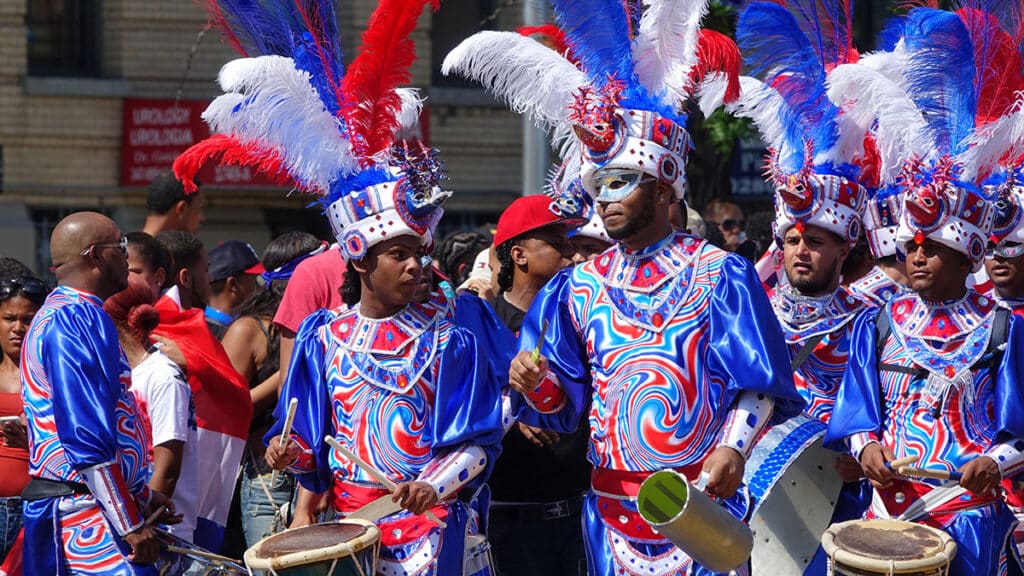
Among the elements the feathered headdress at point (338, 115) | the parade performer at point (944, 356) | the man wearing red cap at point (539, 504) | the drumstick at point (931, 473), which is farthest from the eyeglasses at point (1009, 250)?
the feathered headdress at point (338, 115)

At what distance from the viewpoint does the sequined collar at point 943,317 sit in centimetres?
548

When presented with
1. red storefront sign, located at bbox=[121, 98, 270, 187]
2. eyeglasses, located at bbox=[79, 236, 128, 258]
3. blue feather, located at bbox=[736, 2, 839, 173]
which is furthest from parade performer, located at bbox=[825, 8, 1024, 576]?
red storefront sign, located at bbox=[121, 98, 270, 187]

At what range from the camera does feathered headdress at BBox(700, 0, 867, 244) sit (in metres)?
6.02

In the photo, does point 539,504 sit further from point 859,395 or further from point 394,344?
point 859,395

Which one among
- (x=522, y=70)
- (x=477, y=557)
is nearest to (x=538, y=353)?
(x=477, y=557)

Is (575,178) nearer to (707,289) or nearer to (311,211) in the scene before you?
(707,289)

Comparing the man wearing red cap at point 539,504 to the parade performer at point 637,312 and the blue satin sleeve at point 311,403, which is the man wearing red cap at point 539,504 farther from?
the blue satin sleeve at point 311,403

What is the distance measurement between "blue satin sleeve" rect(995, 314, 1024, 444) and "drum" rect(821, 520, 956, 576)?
44cm

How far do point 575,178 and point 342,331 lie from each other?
1143mm

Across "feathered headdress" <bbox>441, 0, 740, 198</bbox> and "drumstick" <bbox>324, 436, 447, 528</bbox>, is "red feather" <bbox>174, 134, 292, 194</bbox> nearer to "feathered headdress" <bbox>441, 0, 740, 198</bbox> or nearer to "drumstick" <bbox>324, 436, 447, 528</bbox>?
"feathered headdress" <bbox>441, 0, 740, 198</bbox>

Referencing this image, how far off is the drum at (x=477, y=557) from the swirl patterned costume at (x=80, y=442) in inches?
44.5

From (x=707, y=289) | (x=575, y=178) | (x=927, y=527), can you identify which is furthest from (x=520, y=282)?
(x=927, y=527)

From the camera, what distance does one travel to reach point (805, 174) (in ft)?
20.6

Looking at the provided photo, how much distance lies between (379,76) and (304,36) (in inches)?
11.5
